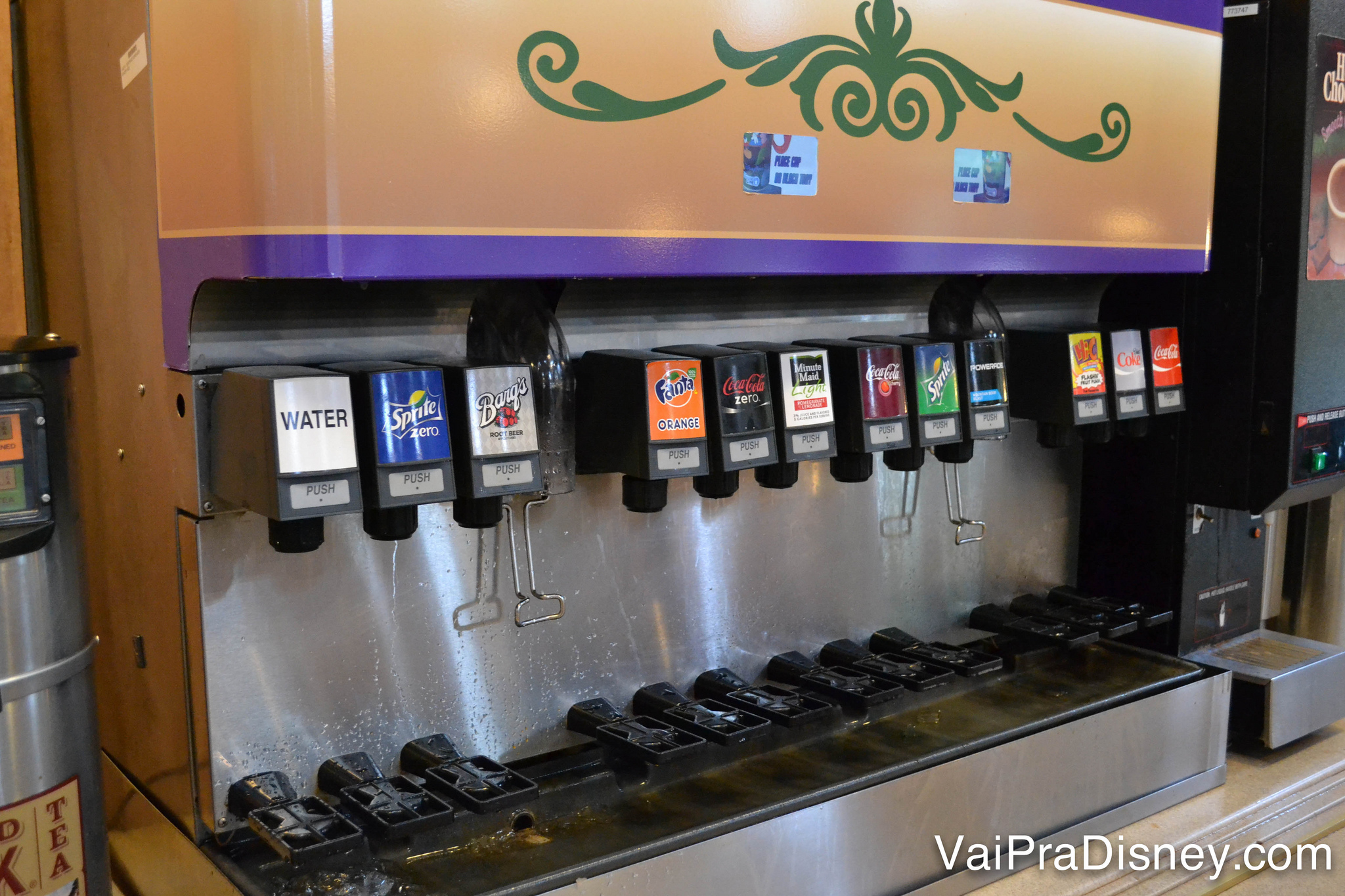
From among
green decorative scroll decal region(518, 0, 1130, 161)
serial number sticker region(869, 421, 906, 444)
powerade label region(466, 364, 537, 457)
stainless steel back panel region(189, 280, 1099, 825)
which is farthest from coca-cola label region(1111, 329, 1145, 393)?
powerade label region(466, 364, 537, 457)

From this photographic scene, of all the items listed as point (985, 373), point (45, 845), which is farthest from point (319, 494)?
point (985, 373)

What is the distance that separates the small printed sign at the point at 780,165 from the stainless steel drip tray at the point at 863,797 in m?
0.65

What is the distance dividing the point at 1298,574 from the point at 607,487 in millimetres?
1385

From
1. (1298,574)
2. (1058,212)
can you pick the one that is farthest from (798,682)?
(1298,574)

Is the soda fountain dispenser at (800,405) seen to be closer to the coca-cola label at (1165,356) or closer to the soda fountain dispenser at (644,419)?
the soda fountain dispenser at (644,419)

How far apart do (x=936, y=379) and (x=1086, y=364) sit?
0.96ft

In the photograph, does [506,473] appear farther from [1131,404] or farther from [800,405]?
[1131,404]

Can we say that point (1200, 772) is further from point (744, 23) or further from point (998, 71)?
point (744, 23)

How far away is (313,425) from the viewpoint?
101cm

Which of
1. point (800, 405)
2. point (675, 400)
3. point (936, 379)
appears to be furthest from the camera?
point (936, 379)

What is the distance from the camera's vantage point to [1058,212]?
4.90ft

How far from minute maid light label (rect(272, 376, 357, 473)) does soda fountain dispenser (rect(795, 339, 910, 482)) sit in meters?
0.57

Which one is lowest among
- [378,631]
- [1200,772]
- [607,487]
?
[1200,772]

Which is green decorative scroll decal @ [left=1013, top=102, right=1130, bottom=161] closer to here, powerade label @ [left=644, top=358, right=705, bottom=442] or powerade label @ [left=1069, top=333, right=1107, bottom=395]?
powerade label @ [left=1069, top=333, right=1107, bottom=395]
